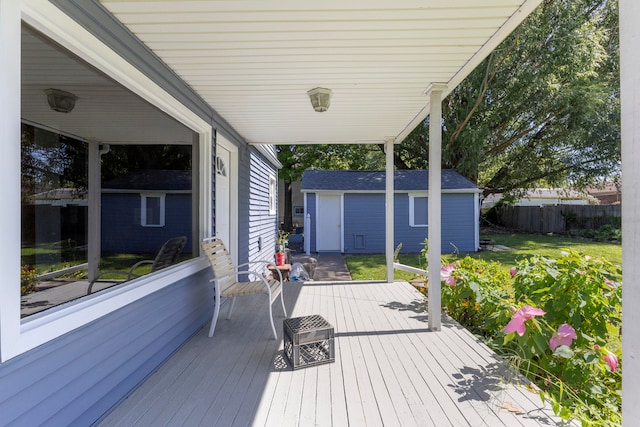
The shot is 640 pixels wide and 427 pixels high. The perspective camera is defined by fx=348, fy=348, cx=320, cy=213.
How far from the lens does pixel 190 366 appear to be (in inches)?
104

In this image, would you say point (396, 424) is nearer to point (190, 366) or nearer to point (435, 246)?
point (190, 366)

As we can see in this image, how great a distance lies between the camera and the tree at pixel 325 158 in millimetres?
17312

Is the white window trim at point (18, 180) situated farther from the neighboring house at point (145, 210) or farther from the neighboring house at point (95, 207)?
the neighboring house at point (145, 210)

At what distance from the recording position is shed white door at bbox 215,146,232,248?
440 centimetres

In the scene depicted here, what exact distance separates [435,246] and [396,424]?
188cm

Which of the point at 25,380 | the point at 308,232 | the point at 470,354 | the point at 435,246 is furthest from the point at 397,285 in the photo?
the point at 308,232

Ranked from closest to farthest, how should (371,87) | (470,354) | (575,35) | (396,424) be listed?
(396,424)
(470,354)
(371,87)
(575,35)

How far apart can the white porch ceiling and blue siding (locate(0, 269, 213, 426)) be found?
5.94 feet

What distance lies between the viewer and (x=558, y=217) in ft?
48.8

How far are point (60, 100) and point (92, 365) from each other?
5.57 feet

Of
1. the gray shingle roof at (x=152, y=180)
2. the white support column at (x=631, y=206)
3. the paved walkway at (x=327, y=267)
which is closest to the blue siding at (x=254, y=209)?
the paved walkway at (x=327, y=267)

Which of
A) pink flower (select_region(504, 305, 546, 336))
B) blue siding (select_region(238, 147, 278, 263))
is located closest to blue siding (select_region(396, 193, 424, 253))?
blue siding (select_region(238, 147, 278, 263))

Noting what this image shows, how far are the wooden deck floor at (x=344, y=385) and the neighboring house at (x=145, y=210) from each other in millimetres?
981

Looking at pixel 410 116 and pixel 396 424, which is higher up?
pixel 410 116
